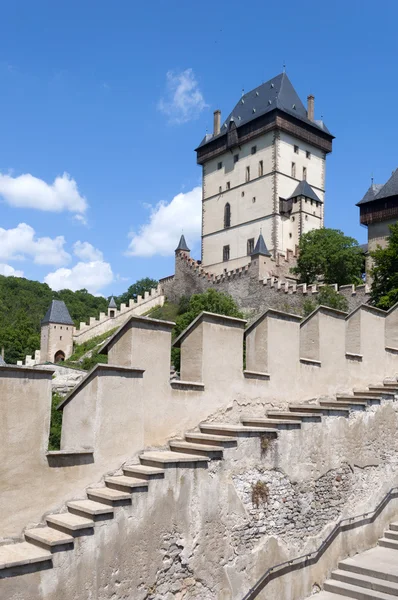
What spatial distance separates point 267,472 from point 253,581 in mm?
1119

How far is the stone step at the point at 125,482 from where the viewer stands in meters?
5.09

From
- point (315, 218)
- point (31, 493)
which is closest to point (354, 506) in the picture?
point (31, 493)

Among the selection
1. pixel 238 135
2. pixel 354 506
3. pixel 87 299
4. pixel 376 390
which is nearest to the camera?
pixel 354 506

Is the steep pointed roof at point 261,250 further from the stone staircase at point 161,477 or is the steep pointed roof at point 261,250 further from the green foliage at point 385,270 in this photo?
the stone staircase at point 161,477

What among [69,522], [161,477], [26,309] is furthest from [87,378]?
[26,309]

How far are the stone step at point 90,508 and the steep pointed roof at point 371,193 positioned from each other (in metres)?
48.5

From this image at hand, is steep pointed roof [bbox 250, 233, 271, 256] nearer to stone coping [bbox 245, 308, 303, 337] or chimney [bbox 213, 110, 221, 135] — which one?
chimney [bbox 213, 110, 221, 135]

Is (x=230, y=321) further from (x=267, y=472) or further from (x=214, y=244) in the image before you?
(x=214, y=244)

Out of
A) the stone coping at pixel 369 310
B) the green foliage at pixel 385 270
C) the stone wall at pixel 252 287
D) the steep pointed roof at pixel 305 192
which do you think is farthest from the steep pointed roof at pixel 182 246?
the stone coping at pixel 369 310

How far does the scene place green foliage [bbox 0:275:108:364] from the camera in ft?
200

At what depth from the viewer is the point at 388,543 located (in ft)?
25.0

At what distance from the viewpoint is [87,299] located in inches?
3979

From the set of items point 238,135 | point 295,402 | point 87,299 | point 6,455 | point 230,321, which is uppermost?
point 238,135

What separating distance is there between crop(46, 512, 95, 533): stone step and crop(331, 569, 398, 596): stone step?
11.6 feet
